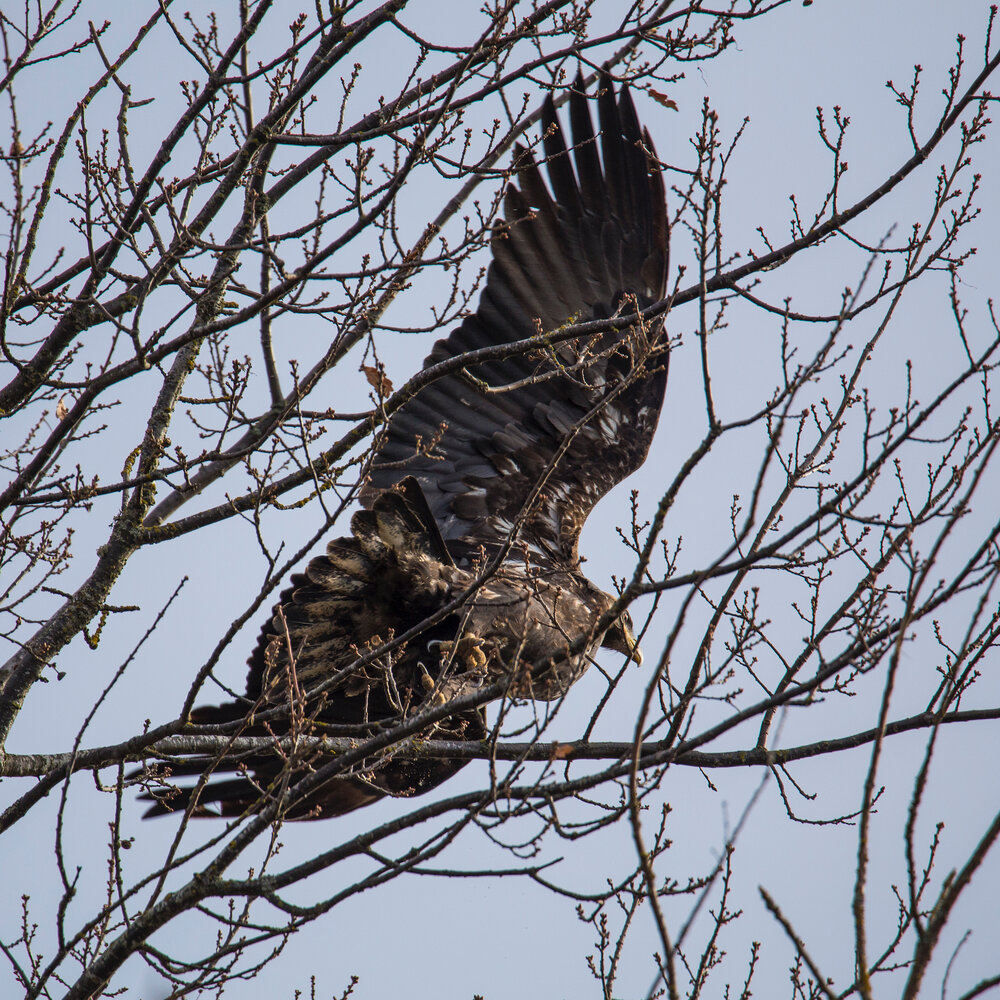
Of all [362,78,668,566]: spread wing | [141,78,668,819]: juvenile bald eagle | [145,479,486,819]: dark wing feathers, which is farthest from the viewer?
→ [362,78,668,566]: spread wing

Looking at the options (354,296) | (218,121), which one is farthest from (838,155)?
(218,121)

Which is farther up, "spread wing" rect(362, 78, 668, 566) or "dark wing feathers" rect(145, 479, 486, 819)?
"spread wing" rect(362, 78, 668, 566)

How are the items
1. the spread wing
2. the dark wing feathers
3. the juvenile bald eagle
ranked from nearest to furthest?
the dark wing feathers, the juvenile bald eagle, the spread wing

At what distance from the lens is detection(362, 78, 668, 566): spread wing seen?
627cm

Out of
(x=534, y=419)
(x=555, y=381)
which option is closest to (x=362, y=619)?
(x=534, y=419)

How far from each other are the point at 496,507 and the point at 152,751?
9.83 feet

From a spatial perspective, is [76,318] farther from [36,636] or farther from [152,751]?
[152,751]

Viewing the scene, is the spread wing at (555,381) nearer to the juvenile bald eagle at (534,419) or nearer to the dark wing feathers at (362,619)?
the juvenile bald eagle at (534,419)

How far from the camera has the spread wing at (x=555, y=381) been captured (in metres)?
6.27

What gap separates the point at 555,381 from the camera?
6383 mm

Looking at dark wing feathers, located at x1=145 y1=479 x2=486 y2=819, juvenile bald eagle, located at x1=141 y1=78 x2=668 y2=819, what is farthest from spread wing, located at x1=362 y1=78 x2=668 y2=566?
dark wing feathers, located at x1=145 y1=479 x2=486 y2=819

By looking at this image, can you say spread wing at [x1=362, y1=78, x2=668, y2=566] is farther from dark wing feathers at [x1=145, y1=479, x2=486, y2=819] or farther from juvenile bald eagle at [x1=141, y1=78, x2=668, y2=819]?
dark wing feathers at [x1=145, y1=479, x2=486, y2=819]

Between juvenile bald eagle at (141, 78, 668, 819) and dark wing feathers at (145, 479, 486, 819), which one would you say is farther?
juvenile bald eagle at (141, 78, 668, 819)

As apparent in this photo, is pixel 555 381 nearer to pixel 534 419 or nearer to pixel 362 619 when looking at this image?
pixel 534 419
